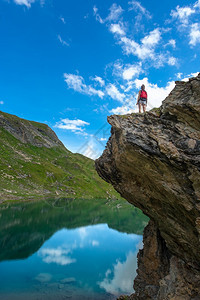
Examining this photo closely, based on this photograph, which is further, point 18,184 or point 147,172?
point 18,184

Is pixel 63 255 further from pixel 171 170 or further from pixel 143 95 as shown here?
pixel 171 170

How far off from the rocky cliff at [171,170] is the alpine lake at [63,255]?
21.4 meters

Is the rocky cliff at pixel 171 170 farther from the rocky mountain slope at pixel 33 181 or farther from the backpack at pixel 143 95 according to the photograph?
the rocky mountain slope at pixel 33 181

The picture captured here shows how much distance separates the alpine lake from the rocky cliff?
21.4 m

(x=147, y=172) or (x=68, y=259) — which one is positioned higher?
(x=147, y=172)

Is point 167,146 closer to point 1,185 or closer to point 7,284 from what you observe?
point 7,284

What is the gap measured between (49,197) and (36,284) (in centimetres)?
10257

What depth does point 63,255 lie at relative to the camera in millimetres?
50750

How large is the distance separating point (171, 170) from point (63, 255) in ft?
159

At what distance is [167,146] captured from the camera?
12.9 metres

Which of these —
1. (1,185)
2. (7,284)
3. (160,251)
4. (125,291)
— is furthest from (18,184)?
(160,251)

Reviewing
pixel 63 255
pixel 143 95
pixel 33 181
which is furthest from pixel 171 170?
pixel 33 181

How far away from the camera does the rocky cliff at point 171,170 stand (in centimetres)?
1248

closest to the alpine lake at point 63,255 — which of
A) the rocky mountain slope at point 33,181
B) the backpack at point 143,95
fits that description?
the rocky mountain slope at point 33,181
